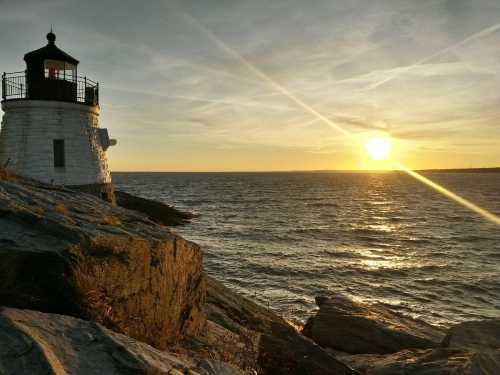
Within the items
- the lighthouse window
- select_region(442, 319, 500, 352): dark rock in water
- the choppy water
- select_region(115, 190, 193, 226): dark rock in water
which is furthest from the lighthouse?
select_region(115, 190, 193, 226): dark rock in water

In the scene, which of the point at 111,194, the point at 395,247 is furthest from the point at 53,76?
the point at 395,247

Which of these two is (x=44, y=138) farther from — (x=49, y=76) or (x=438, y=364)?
(x=438, y=364)

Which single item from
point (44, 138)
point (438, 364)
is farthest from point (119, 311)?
point (44, 138)

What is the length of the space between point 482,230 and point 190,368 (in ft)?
168

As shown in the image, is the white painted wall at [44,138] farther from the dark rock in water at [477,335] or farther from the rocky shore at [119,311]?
the dark rock in water at [477,335]

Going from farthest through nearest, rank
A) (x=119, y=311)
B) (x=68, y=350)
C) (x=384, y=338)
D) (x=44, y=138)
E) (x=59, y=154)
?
(x=59, y=154)
(x=44, y=138)
(x=384, y=338)
(x=119, y=311)
(x=68, y=350)

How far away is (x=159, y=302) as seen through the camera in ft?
18.5

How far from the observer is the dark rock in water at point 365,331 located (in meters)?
11.3

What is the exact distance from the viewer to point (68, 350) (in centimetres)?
348

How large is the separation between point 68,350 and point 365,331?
34.1 feet

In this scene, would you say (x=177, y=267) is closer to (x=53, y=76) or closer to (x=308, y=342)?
(x=308, y=342)

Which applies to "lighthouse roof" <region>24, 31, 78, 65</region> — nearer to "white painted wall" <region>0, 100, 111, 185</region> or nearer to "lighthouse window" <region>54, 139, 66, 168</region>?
"white painted wall" <region>0, 100, 111, 185</region>

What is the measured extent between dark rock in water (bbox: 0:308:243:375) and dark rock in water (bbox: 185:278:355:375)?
7.24ft

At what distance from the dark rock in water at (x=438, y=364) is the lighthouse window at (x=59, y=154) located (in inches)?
706
